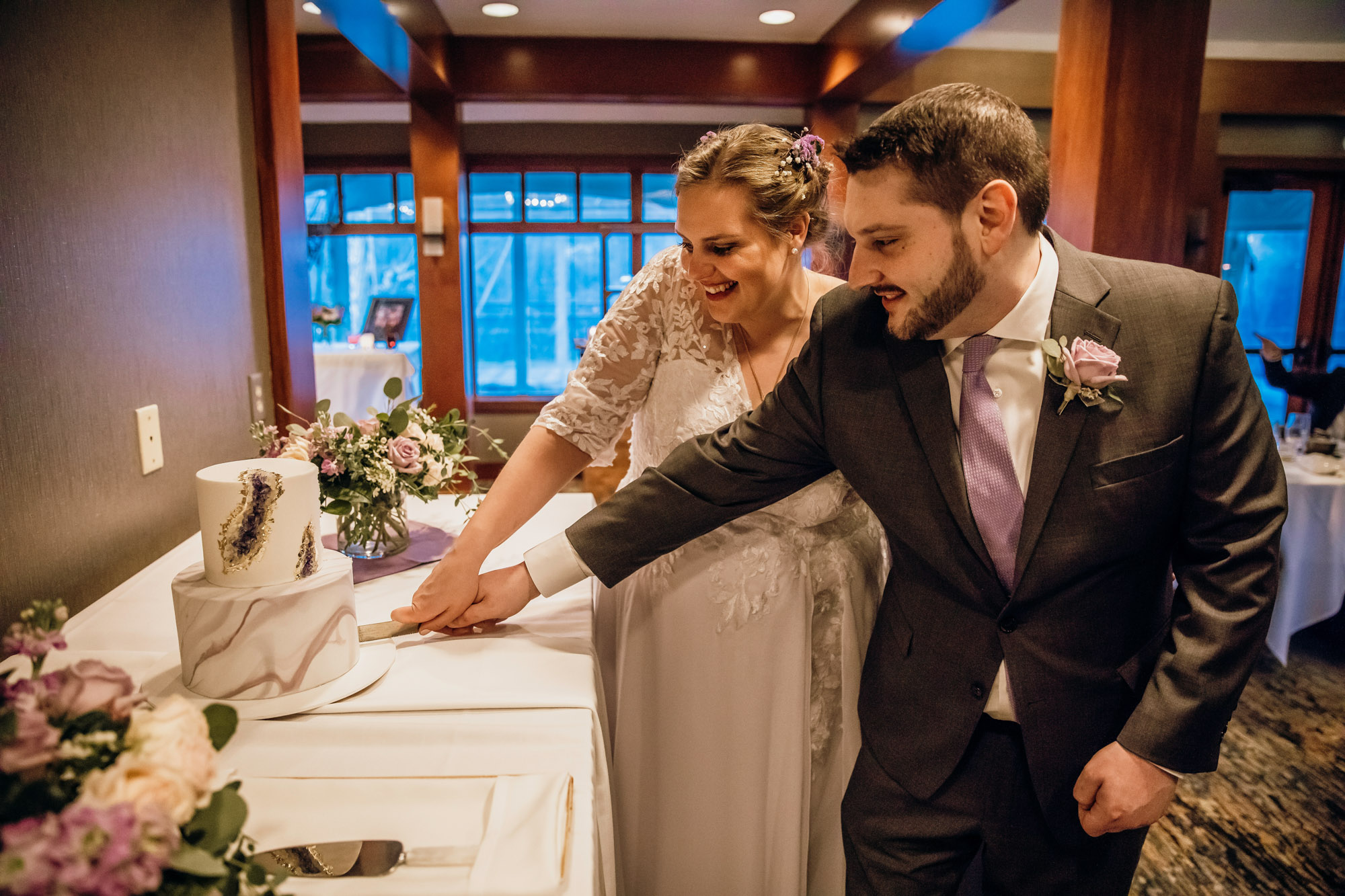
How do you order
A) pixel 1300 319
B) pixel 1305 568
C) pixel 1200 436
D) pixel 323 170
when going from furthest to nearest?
pixel 323 170
pixel 1300 319
pixel 1305 568
pixel 1200 436

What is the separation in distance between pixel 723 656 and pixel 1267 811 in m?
2.11

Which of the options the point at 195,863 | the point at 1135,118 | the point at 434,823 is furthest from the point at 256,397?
the point at 1135,118

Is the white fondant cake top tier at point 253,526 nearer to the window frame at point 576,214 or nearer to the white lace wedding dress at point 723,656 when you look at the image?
the white lace wedding dress at point 723,656

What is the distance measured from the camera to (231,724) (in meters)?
0.55

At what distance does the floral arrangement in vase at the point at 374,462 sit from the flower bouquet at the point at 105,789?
0.96 m

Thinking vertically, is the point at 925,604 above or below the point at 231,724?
below

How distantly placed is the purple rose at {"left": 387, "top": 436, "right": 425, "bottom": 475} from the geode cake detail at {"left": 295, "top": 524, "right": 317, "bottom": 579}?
0.50m

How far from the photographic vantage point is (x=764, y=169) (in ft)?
4.73

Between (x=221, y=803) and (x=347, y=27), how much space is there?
4.09 metres

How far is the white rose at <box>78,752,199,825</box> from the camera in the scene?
47 centimetres

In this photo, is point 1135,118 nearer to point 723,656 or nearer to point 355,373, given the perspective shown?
point 723,656

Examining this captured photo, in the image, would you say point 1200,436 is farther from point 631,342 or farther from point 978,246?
point 631,342

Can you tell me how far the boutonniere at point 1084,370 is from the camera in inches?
40.3

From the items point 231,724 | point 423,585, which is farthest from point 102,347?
point 231,724
